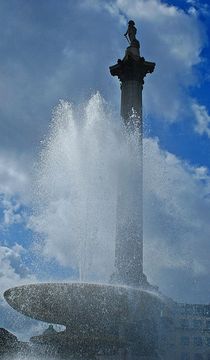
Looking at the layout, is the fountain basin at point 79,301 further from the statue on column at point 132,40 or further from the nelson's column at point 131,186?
the statue on column at point 132,40

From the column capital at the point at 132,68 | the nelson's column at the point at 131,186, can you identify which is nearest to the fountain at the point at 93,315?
the nelson's column at the point at 131,186

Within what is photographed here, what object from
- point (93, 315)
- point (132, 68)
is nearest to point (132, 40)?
point (132, 68)

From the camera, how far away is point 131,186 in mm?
22422

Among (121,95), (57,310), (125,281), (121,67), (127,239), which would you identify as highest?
(121,67)

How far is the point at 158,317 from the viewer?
14.9 m

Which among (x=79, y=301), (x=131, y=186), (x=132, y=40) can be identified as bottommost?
(x=79, y=301)

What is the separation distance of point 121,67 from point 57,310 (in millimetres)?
16645

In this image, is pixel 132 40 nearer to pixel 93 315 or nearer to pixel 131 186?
pixel 131 186

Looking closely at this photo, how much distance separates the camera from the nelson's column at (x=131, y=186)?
2027 cm

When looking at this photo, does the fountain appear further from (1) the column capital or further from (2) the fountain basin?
(1) the column capital

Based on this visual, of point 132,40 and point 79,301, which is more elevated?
point 132,40

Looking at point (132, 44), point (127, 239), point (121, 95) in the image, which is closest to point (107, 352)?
point (127, 239)

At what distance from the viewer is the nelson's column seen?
20.3 m

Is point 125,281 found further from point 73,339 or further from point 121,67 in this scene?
point 121,67
